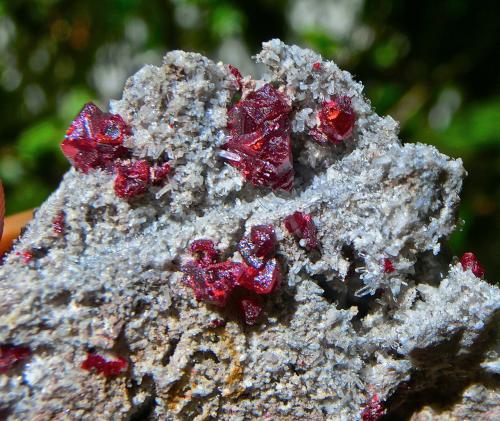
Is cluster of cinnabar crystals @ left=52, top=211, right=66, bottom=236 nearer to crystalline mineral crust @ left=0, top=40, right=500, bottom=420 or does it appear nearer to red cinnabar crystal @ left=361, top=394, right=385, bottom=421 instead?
crystalline mineral crust @ left=0, top=40, right=500, bottom=420

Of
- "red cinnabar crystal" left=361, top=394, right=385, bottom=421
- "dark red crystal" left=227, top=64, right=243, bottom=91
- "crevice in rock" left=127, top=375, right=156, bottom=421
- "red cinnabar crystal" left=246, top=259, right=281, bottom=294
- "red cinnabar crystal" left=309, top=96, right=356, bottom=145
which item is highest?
"dark red crystal" left=227, top=64, right=243, bottom=91

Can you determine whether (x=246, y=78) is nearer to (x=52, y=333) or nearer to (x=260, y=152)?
(x=260, y=152)

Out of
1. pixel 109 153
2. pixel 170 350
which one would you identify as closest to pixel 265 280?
pixel 170 350

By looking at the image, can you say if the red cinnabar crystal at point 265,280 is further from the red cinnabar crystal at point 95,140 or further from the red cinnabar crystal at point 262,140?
the red cinnabar crystal at point 95,140

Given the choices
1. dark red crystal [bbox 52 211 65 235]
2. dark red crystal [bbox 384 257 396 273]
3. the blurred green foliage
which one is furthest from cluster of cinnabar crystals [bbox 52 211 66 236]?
the blurred green foliage

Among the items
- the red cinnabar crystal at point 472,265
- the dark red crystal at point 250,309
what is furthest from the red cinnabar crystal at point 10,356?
the red cinnabar crystal at point 472,265

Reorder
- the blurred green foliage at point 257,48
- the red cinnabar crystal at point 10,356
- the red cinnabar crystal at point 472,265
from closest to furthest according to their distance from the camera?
the red cinnabar crystal at point 10,356, the red cinnabar crystal at point 472,265, the blurred green foliage at point 257,48
